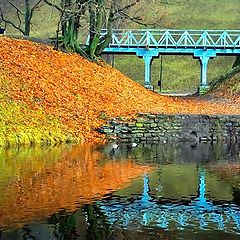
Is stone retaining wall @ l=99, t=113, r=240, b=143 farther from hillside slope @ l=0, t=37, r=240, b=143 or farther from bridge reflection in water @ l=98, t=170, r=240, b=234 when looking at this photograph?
bridge reflection in water @ l=98, t=170, r=240, b=234

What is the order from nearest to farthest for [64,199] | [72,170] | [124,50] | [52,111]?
[64,199] < [72,170] < [52,111] < [124,50]

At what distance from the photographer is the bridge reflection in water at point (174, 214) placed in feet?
28.9

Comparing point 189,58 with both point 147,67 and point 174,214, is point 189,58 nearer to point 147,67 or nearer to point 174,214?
point 147,67

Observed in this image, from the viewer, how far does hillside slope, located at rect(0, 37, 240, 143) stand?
1986 centimetres

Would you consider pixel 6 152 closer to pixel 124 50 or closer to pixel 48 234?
pixel 48 234

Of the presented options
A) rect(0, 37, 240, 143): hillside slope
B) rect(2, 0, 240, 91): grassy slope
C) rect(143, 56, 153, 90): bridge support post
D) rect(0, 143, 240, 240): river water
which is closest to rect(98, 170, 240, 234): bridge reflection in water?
rect(0, 143, 240, 240): river water

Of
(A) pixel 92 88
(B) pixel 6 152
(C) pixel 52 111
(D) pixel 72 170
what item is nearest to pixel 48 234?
(D) pixel 72 170

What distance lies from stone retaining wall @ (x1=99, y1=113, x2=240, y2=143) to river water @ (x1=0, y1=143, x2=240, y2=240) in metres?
2.83

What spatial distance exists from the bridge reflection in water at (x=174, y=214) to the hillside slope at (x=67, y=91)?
912 cm

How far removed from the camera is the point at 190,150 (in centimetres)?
1778

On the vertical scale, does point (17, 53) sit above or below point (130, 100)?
above

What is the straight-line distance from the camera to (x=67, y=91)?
21.8 m

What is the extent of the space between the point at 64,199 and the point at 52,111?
9883 mm

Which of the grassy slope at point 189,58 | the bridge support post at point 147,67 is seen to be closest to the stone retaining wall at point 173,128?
the bridge support post at point 147,67
